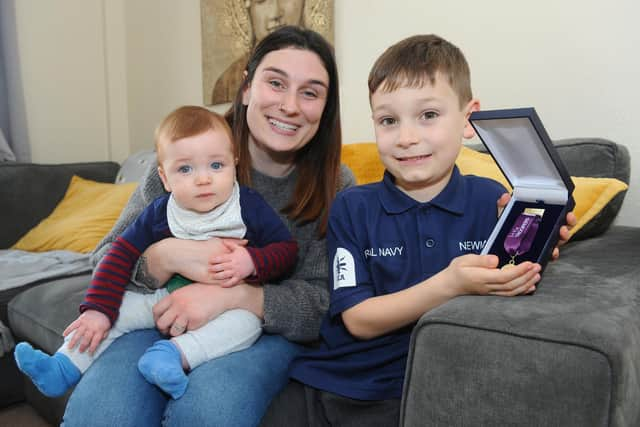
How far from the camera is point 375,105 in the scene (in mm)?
1031

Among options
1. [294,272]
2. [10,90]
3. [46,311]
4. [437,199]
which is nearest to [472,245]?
[437,199]

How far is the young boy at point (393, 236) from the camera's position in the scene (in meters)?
0.96

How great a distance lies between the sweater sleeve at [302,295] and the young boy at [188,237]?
37 mm

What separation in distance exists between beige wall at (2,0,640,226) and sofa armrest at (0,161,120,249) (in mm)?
713

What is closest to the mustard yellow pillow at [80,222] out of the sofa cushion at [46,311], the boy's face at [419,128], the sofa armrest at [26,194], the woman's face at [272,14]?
the sofa armrest at [26,194]

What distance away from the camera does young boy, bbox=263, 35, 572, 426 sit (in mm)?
960

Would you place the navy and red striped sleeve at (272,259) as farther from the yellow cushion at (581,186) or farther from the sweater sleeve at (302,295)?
the yellow cushion at (581,186)

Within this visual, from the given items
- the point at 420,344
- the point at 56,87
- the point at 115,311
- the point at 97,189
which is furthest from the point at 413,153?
the point at 56,87

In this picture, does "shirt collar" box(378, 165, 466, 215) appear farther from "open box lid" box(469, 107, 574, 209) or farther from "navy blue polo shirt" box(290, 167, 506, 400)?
"open box lid" box(469, 107, 574, 209)

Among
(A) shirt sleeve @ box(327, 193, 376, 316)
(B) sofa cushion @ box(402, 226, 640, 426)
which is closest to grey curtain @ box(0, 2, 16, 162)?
(A) shirt sleeve @ box(327, 193, 376, 316)

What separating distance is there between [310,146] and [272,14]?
4.59ft

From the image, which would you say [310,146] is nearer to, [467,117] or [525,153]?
[467,117]

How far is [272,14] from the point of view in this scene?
8.41 ft

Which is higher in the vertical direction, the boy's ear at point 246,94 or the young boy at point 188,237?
the boy's ear at point 246,94
